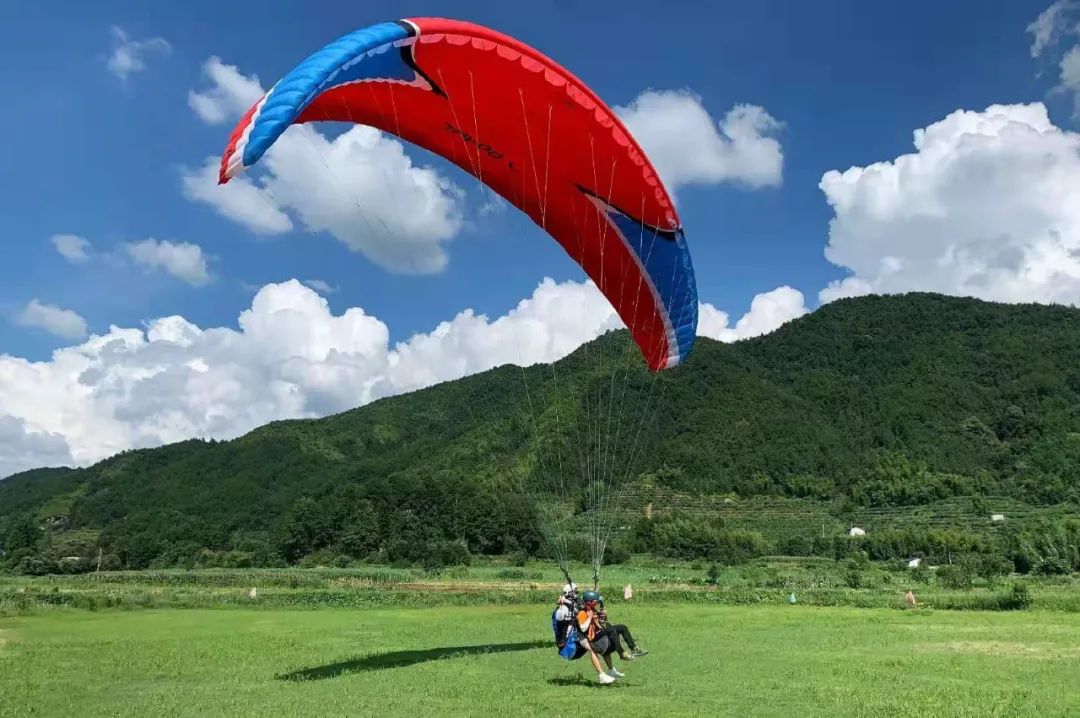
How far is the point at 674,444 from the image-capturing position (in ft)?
329

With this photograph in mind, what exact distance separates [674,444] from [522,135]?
91261 mm

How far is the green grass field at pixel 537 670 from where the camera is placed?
8.43m

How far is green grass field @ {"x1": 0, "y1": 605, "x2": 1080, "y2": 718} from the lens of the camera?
843cm

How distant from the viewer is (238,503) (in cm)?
12769

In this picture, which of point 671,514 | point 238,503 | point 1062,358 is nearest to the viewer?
point 671,514

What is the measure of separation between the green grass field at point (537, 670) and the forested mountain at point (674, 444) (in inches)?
1565

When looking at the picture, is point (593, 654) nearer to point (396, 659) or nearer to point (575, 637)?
point (575, 637)

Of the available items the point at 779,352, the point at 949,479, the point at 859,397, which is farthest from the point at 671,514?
the point at 779,352

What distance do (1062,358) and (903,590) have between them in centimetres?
9230

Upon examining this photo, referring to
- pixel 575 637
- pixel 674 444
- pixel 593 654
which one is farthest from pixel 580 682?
pixel 674 444

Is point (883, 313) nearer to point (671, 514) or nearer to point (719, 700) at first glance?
point (671, 514)

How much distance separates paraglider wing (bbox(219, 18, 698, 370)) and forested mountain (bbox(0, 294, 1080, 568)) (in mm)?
44596

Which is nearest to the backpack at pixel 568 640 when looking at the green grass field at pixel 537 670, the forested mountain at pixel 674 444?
the green grass field at pixel 537 670

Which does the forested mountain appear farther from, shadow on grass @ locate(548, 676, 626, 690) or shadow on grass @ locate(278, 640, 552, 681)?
shadow on grass @ locate(548, 676, 626, 690)
